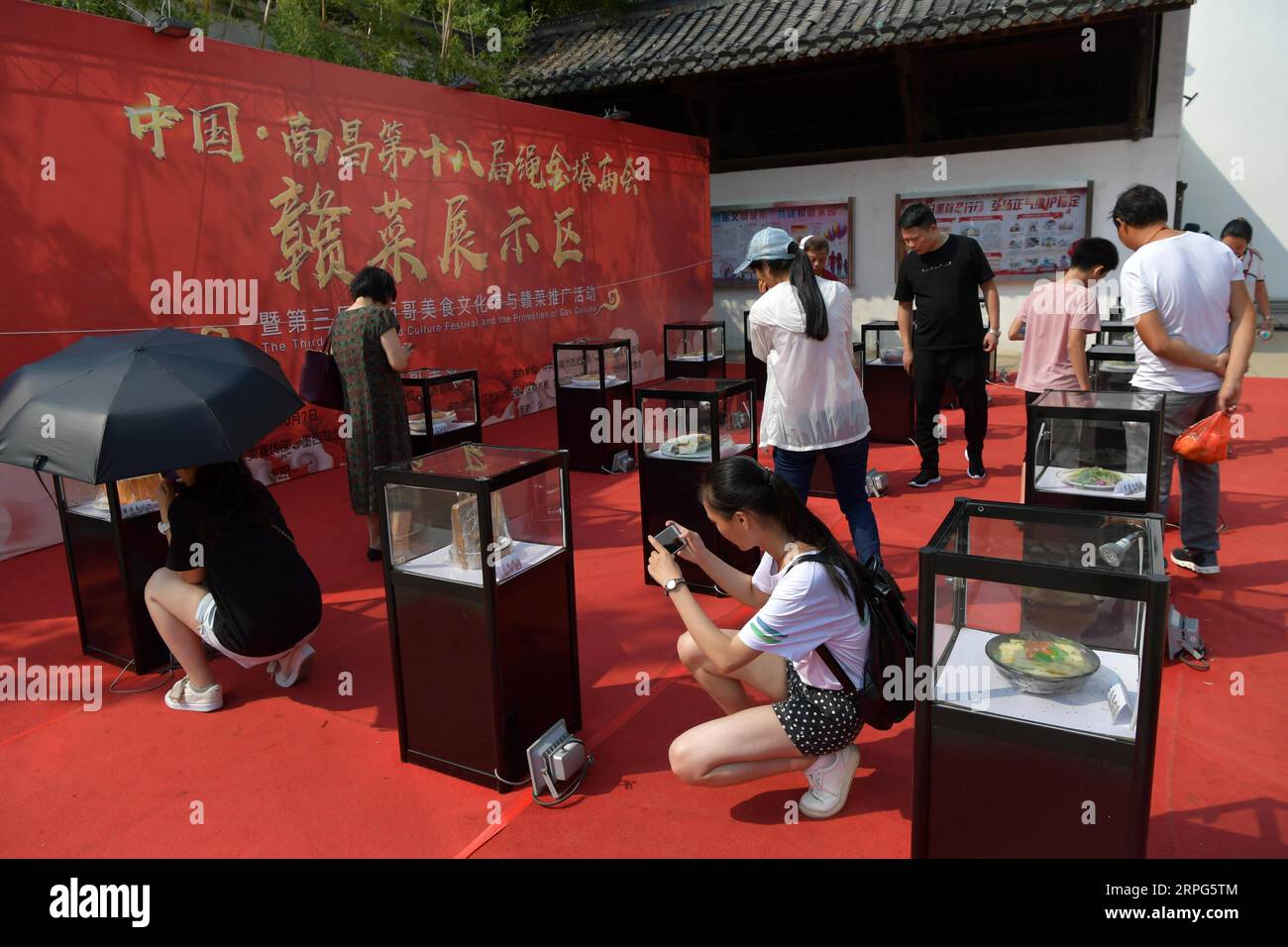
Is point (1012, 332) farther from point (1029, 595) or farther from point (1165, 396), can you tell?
point (1029, 595)

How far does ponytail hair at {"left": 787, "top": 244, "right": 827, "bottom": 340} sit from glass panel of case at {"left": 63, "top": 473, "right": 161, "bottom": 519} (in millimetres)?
2705

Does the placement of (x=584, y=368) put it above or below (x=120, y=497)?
above

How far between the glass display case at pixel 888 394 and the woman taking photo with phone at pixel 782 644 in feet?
16.1

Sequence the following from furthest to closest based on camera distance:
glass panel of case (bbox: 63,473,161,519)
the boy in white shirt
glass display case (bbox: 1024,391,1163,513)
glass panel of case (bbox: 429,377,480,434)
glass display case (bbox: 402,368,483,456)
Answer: the boy in white shirt
glass panel of case (bbox: 429,377,480,434)
glass display case (bbox: 402,368,483,456)
glass panel of case (bbox: 63,473,161,519)
glass display case (bbox: 1024,391,1163,513)

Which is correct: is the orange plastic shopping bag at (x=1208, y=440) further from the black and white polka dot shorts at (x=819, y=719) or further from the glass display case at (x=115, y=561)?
the glass display case at (x=115, y=561)

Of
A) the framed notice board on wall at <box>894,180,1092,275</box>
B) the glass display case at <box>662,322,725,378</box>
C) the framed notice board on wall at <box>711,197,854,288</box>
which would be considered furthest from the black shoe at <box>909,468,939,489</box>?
the framed notice board on wall at <box>711,197,854,288</box>

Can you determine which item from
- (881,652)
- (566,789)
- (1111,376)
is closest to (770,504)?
(881,652)

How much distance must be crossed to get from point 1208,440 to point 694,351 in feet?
18.1

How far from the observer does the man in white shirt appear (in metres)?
3.83

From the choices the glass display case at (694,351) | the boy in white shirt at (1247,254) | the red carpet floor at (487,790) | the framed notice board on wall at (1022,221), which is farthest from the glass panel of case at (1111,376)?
the framed notice board on wall at (1022,221)

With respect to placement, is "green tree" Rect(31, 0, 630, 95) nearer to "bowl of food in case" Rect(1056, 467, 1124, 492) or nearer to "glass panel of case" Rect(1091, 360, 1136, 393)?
"glass panel of case" Rect(1091, 360, 1136, 393)

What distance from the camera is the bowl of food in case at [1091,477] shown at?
369 centimetres

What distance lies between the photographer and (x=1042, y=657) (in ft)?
7.07

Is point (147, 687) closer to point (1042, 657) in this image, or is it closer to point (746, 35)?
point (1042, 657)
